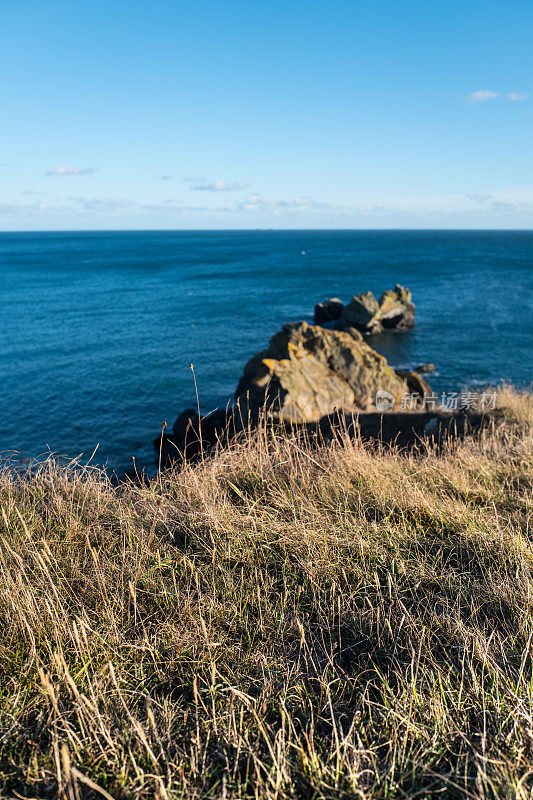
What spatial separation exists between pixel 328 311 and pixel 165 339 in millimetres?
17540

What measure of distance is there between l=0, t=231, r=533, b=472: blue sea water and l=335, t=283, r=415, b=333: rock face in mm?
1801

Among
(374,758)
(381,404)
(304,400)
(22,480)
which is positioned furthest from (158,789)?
(381,404)

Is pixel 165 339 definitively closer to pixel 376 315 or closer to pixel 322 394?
pixel 376 315

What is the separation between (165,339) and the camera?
3647 centimetres

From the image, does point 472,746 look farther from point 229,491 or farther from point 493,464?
point 493,464

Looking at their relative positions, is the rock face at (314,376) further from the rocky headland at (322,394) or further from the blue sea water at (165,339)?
the blue sea water at (165,339)

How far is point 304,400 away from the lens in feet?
51.4

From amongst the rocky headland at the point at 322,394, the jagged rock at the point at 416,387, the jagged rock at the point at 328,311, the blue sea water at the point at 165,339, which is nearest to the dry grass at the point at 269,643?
the blue sea water at the point at 165,339

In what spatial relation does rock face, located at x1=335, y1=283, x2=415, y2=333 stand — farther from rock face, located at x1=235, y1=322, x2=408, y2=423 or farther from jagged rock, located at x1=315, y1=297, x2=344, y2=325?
rock face, located at x1=235, y1=322, x2=408, y2=423

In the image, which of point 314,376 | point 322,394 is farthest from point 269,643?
point 314,376

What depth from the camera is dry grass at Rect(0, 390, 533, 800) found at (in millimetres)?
2049

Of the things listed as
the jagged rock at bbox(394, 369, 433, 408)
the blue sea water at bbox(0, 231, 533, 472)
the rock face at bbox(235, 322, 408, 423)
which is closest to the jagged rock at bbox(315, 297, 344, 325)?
the blue sea water at bbox(0, 231, 533, 472)

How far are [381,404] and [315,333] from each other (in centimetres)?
408

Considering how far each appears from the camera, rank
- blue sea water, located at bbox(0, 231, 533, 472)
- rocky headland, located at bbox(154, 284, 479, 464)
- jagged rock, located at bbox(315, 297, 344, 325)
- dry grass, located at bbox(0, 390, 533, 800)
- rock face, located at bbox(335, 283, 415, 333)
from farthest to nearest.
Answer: jagged rock, located at bbox(315, 297, 344, 325)
rock face, located at bbox(335, 283, 415, 333)
blue sea water, located at bbox(0, 231, 533, 472)
rocky headland, located at bbox(154, 284, 479, 464)
dry grass, located at bbox(0, 390, 533, 800)
